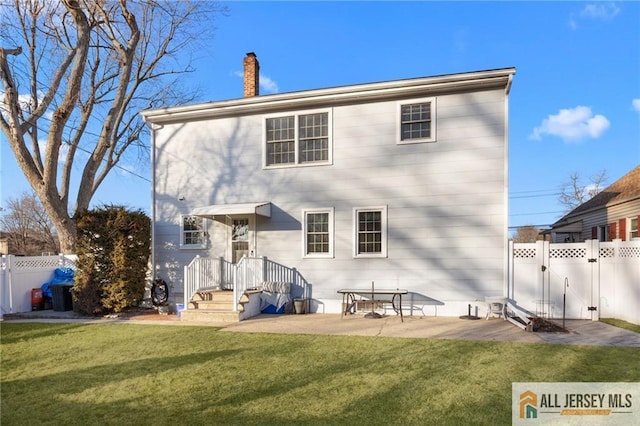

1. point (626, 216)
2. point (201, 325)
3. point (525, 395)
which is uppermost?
point (626, 216)

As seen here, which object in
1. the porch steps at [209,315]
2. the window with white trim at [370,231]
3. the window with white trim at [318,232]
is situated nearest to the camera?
the porch steps at [209,315]

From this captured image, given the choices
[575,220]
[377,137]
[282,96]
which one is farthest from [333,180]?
[575,220]

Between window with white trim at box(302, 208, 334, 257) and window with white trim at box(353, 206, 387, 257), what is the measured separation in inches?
29.1

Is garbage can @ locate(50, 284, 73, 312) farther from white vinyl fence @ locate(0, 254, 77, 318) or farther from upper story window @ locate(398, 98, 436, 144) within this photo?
upper story window @ locate(398, 98, 436, 144)

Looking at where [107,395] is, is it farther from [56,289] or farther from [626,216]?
[626,216]

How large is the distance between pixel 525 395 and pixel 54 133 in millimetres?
14759

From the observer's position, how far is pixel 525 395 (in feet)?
13.6

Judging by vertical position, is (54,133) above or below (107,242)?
above

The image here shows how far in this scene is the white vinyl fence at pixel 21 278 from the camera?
1061 cm

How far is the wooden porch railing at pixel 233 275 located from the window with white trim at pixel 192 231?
99 centimetres

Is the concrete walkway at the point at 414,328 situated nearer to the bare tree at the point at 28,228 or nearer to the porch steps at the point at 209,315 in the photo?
the porch steps at the point at 209,315

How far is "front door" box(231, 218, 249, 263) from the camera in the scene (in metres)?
10.9

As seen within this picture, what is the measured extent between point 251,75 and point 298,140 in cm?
302

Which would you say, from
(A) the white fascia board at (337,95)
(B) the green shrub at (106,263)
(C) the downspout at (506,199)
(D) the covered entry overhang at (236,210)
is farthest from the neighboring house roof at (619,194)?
(B) the green shrub at (106,263)
